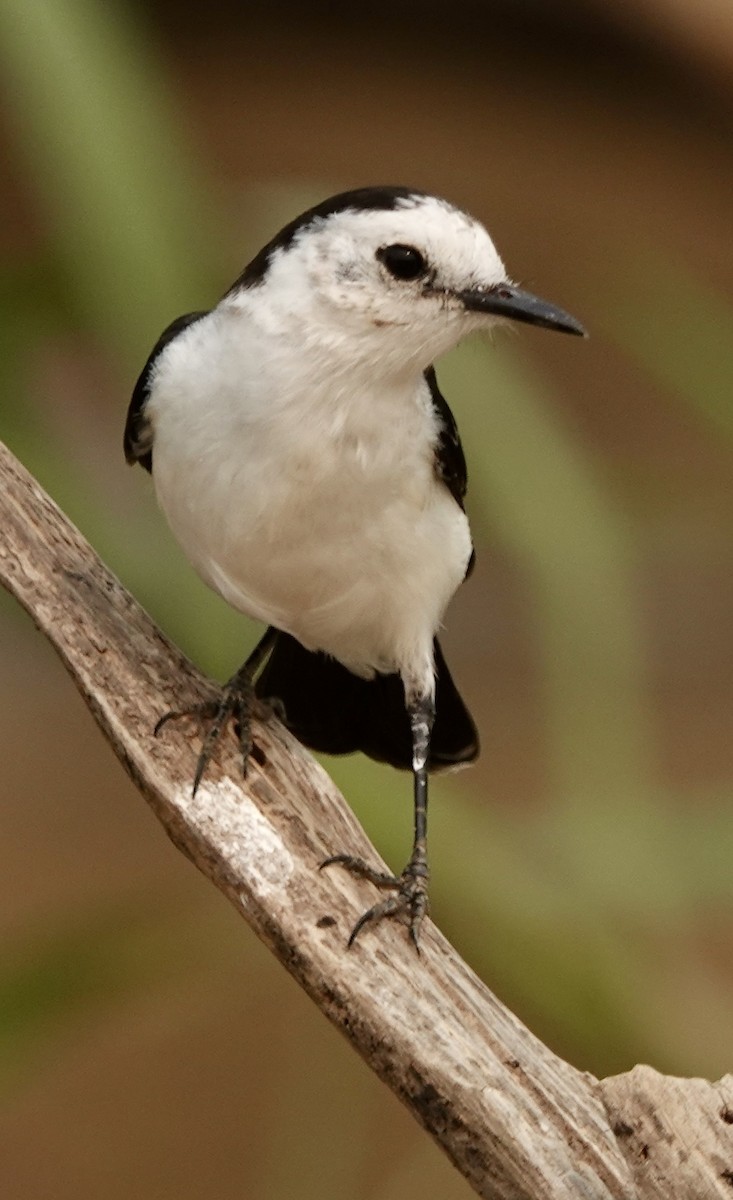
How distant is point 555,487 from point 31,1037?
29.1 inches

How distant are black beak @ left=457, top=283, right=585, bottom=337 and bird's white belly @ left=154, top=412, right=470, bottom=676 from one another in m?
0.16

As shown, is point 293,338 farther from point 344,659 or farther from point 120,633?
point 344,659

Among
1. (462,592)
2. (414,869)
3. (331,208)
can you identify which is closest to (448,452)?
(331,208)

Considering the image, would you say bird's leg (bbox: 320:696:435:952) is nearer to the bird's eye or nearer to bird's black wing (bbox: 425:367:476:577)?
bird's black wing (bbox: 425:367:476:577)

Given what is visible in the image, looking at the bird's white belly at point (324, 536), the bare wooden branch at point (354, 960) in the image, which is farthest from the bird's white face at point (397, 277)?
the bare wooden branch at point (354, 960)

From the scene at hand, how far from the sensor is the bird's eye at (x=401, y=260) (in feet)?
4.62

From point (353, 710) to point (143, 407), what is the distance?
1.55 ft

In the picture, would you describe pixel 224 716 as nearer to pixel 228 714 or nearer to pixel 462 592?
pixel 228 714

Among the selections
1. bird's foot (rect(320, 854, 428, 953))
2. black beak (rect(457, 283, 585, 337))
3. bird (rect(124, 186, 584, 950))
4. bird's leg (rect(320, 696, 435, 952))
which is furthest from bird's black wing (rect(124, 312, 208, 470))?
bird's foot (rect(320, 854, 428, 953))

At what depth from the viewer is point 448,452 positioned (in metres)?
1.56

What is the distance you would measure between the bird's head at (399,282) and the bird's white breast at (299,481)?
39 mm

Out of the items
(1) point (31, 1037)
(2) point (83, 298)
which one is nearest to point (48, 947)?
(1) point (31, 1037)

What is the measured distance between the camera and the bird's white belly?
1465 mm

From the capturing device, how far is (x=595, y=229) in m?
3.22
